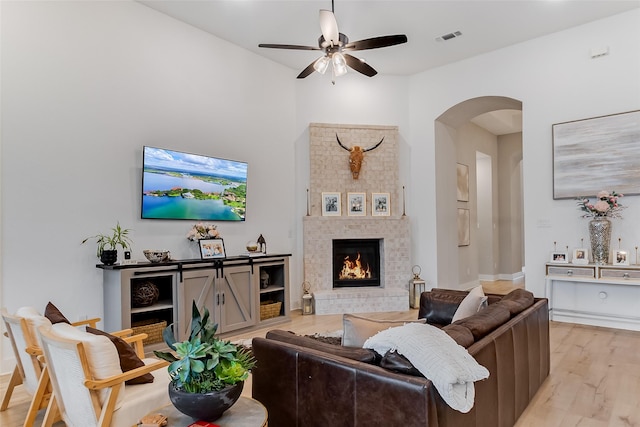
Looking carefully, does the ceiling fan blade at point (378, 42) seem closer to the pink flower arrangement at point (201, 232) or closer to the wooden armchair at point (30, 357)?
the pink flower arrangement at point (201, 232)

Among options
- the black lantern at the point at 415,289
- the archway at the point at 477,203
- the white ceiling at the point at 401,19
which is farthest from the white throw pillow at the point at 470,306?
the archway at the point at 477,203

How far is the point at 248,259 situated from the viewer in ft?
16.0

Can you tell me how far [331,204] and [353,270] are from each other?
1143 millimetres

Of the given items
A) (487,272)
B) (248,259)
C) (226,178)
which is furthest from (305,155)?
(487,272)

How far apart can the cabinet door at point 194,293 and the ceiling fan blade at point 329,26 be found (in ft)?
8.97

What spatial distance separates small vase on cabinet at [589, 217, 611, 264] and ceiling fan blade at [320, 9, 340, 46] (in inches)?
146

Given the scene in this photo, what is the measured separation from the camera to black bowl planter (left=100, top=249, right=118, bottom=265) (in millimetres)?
3824

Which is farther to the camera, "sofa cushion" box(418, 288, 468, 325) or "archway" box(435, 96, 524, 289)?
"archway" box(435, 96, 524, 289)

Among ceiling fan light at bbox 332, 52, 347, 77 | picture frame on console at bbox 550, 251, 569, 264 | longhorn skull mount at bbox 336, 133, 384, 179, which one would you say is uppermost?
ceiling fan light at bbox 332, 52, 347, 77

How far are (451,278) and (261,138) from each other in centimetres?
393

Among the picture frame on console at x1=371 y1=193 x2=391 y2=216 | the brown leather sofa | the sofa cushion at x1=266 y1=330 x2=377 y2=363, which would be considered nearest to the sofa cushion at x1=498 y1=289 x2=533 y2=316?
the brown leather sofa

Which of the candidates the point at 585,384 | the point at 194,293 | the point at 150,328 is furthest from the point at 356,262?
the point at 585,384

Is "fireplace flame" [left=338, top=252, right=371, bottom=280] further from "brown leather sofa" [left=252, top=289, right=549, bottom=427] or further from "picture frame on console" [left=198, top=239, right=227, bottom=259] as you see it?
"brown leather sofa" [left=252, top=289, right=549, bottom=427]

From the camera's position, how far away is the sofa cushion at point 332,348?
1833mm
